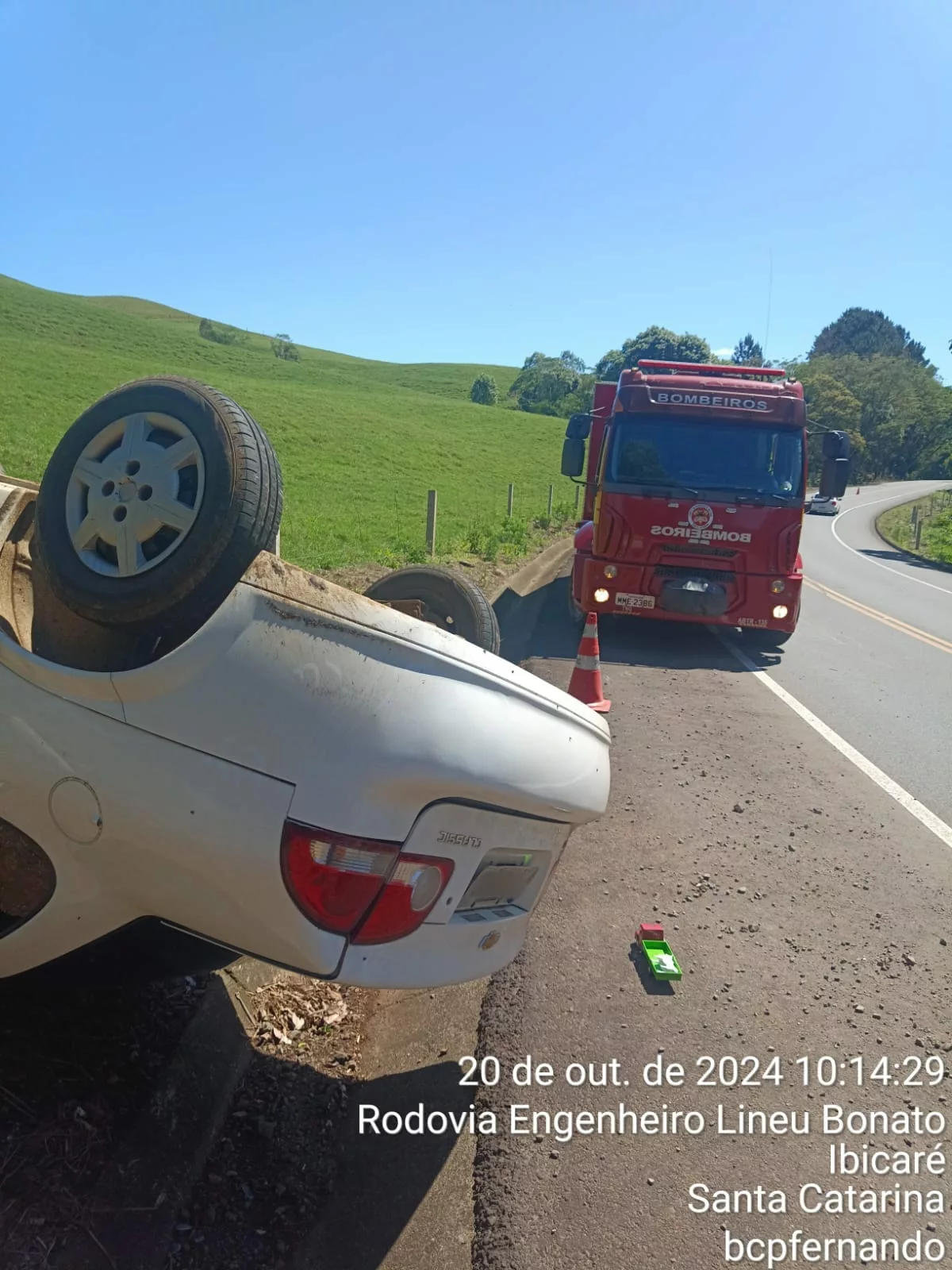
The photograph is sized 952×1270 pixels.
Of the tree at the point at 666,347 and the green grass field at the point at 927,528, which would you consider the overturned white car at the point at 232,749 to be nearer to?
the green grass field at the point at 927,528

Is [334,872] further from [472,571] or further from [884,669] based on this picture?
[472,571]

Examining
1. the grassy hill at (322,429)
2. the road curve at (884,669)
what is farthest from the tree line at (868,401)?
the road curve at (884,669)

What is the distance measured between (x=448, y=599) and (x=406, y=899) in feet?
6.67

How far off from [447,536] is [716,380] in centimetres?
782

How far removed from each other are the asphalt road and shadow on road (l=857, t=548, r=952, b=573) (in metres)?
21.0

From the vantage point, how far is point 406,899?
77.5 inches

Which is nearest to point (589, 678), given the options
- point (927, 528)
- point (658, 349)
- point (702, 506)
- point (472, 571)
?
point (702, 506)

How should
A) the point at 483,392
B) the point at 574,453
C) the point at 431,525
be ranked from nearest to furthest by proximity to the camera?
the point at 574,453, the point at 431,525, the point at 483,392

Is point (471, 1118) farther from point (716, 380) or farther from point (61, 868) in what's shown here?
point (716, 380)

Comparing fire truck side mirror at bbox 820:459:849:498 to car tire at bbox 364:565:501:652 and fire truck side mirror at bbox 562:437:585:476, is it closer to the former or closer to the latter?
fire truck side mirror at bbox 562:437:585:476

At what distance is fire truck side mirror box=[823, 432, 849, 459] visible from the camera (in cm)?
927

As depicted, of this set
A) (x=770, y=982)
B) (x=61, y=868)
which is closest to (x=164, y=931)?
(x=61, y=868)

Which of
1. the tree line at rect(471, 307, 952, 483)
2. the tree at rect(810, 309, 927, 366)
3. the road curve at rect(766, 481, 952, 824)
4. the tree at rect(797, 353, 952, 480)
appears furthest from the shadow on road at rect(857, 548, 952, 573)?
the tree at rect(810, 309, 927, 366)

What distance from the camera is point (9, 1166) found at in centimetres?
196
